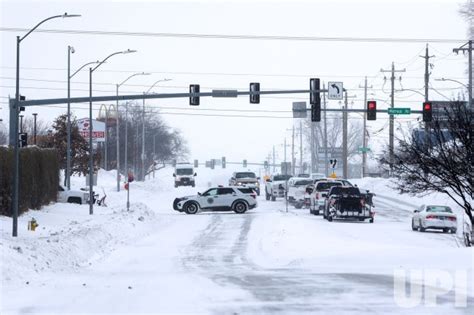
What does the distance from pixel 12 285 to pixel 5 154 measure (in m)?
20.8

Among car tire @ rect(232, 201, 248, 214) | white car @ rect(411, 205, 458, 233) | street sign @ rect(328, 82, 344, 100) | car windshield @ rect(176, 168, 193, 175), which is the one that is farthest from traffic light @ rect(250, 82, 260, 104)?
car windshield @ rect(176, 168, 193, 175)

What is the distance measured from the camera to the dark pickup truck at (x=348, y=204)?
42.9 meters

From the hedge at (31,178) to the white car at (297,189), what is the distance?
1714 cm

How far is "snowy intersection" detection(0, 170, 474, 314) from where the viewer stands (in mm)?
14719

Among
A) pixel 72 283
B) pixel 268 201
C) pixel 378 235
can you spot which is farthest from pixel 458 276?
pixel 268 201

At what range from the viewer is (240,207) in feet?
167

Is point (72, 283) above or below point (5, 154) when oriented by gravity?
below

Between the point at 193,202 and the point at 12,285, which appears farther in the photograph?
the point at 193,202

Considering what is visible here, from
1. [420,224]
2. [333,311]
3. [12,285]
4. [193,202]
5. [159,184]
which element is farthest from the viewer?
[159,184]

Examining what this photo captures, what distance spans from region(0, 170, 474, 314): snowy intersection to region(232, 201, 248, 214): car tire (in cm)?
880

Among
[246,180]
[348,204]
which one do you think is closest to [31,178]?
[348,204]

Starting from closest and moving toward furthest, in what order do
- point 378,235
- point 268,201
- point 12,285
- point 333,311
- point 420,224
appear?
1. point 333,311
2. point 12,285
3. point 378,235
4. point 420,224
5. point 268,201

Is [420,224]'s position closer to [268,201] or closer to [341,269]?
[341,269]

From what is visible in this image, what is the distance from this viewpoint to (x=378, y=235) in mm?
34875
